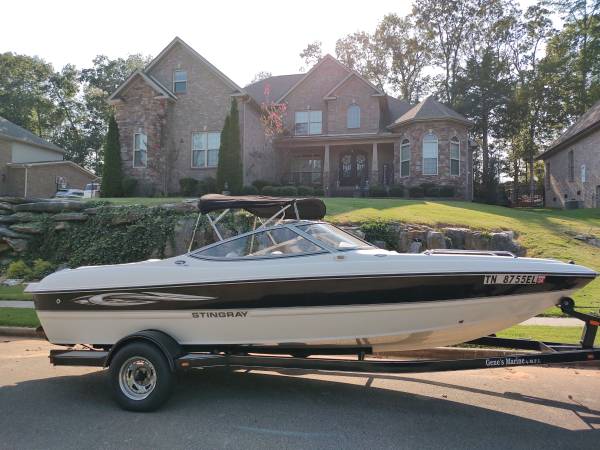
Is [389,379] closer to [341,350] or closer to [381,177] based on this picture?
[341,350]

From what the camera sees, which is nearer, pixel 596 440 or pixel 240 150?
pixel 596 440

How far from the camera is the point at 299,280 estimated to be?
16.0 ft

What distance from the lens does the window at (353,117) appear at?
1169 inches

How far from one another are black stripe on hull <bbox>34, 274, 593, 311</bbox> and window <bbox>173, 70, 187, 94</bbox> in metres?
23.4

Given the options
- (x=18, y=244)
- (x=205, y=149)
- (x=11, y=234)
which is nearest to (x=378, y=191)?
(x=205, y=149)

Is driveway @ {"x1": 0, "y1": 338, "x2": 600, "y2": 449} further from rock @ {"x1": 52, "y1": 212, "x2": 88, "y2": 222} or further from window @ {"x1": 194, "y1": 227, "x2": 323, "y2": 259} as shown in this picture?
rock @ {"x1": 52, "y1": 212, "x2": 88, "y2": 222}

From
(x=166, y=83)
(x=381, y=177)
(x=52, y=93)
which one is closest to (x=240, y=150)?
(x=166, y=83)

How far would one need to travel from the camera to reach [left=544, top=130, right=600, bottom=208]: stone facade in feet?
92.1

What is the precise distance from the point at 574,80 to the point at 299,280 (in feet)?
135

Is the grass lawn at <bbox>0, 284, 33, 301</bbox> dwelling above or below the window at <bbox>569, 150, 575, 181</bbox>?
below

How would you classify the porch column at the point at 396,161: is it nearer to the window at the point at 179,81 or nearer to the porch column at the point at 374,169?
the porch column at the point at 374,169

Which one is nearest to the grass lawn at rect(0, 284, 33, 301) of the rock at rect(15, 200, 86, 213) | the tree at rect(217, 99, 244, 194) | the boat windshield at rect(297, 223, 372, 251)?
the rock at rect(15, 200, 86, 213)

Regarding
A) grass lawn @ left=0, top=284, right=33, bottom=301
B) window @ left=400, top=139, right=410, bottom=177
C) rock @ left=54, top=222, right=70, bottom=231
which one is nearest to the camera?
grass lawn @ left=0, top=284, right=33, bottom=301

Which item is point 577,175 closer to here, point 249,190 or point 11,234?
point 249,190
